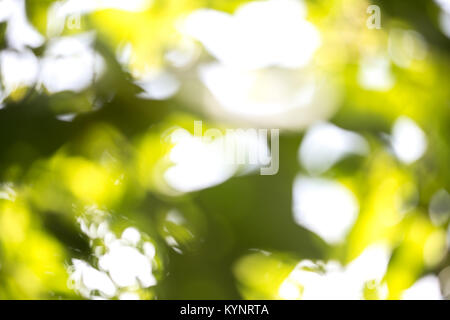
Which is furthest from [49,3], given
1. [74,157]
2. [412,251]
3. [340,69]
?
[412,251]

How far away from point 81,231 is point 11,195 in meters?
0.06

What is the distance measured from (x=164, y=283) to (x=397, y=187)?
182 millimetres

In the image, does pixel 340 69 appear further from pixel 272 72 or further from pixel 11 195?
pixel 11 195

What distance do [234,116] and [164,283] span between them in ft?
0.42

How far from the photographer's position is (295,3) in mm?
347

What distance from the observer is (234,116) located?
1.03 ft

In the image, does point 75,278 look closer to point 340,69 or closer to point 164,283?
point 164,283

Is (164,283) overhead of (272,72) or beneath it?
beneath

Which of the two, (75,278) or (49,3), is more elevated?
(49,3)

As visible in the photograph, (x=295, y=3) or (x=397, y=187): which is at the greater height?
(x=295, y=3)

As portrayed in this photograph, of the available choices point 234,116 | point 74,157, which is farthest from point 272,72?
point 74,157

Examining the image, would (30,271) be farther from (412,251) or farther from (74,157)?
(412,251)

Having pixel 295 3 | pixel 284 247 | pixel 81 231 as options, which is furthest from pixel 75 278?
pixel 295 3

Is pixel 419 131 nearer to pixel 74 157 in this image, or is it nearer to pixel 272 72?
pixel 272 72
